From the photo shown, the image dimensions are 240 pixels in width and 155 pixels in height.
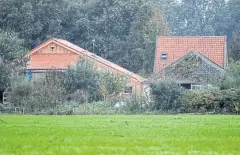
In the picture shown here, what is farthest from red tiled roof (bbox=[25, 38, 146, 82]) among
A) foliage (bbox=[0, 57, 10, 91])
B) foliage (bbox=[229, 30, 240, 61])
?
foliage (bbox=[0, 57, 10, 91])

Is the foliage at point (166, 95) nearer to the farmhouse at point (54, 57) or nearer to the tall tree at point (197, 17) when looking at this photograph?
the farmhouse at point (54, 57)

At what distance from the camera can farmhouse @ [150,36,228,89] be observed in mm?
43956

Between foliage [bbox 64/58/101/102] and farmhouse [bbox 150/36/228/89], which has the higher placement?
farmhouse [bbox 150/36/228/89]

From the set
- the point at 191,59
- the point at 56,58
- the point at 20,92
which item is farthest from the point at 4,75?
the point at 56,58

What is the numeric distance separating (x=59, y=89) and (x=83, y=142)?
22148 millimetres

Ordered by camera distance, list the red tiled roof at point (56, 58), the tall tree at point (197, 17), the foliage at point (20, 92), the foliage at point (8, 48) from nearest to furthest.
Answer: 1. the foliage at point (20, 92)
2. the foliage at point (8, 48)
3. the red tiled roof at point (56, 58)
4. the tall tree at point (197, 17)

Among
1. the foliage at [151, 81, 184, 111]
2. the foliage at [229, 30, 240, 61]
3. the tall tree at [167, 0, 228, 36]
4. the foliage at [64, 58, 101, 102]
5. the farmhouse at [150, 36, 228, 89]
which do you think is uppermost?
the tall tree at [167, 0, 228, 36]

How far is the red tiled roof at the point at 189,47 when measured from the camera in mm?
53375

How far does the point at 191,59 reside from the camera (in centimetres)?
4666

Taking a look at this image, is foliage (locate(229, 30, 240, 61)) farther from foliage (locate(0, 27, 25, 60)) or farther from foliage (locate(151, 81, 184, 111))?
foliage (locate(151, 81, 184, 111))

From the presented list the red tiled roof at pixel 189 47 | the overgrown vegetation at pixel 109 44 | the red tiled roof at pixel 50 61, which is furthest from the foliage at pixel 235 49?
the red tiled roof at pixel 50 61

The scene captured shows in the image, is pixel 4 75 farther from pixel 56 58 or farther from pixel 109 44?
pixel 109 44

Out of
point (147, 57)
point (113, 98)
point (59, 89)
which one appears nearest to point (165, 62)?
point (147, 57)

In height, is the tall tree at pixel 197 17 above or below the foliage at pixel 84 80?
above
